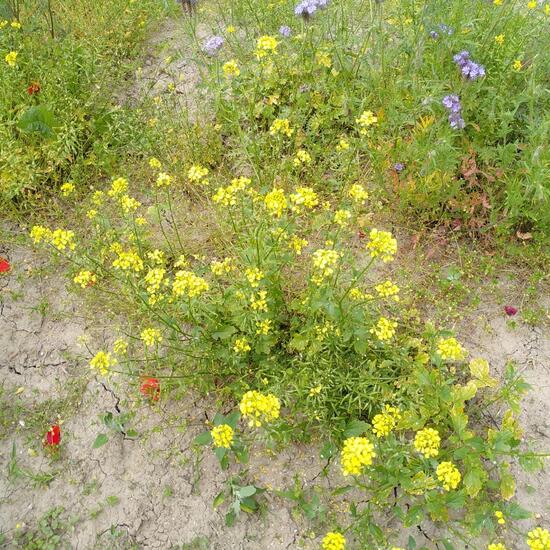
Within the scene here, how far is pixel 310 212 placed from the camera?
3475 mm

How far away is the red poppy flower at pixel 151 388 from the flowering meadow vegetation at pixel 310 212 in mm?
24

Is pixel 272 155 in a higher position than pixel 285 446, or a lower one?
higher

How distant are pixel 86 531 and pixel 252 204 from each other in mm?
1805

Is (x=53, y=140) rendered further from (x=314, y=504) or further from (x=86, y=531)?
(x=314, y=504)

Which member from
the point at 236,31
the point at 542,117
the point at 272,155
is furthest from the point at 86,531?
the point at 236,31

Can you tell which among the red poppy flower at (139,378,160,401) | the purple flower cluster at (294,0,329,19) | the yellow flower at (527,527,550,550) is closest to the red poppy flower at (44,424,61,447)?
the red poppy flower at (139,378,160,401)

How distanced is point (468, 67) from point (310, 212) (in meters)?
1.30

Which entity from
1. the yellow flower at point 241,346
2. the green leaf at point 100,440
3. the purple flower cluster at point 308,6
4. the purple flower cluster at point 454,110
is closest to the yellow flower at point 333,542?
the yellow flower at point 241,346

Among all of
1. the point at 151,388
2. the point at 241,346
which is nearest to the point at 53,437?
the point at 151,388

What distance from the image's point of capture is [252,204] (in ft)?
9.37

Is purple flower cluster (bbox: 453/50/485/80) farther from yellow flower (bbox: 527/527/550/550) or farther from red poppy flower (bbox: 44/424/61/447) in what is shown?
red poppy flower (bbox: 44/424/61/447)

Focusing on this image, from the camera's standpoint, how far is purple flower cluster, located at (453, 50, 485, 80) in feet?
10.3

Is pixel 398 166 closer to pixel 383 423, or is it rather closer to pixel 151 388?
pixel 383 423

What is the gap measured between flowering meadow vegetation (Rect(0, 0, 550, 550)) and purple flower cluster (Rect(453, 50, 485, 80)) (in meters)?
0.02
